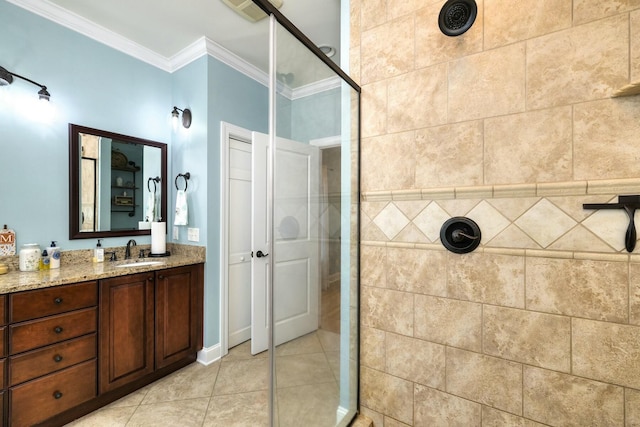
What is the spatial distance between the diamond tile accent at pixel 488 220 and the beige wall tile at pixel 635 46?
63 centimetres

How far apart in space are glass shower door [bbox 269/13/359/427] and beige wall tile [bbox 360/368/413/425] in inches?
2.9

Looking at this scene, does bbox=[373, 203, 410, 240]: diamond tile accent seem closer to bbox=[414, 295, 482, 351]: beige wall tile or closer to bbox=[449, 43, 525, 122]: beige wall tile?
bbox=[414, 295, 482, 351]: beige wall tile

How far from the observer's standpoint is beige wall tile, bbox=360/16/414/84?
1.37m

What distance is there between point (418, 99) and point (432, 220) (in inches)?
24.1

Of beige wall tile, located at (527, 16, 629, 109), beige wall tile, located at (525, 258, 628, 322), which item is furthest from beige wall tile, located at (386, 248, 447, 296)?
beige wall tile, located at (527, 16, 629, 109)

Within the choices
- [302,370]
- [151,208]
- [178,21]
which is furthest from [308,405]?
[178,21]

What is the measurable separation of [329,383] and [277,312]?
0.63m

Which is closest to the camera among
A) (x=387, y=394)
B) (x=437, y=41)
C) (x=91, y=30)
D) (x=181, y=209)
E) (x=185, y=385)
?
(x=437, y=41)

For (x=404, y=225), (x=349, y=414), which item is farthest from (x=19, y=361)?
(x=404, y=225)

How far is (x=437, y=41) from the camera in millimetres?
1289

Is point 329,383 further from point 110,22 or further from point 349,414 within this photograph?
point 110,22

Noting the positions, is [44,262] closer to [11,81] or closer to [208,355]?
[11,81]

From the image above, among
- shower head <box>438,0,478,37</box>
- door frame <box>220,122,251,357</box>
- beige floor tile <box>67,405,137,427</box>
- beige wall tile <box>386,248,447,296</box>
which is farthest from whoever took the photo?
door frame <box>220,122,251,357</box>

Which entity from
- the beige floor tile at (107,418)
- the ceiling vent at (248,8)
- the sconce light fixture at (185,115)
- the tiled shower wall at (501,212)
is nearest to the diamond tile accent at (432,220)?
the tiled shower wall at (501,212)
